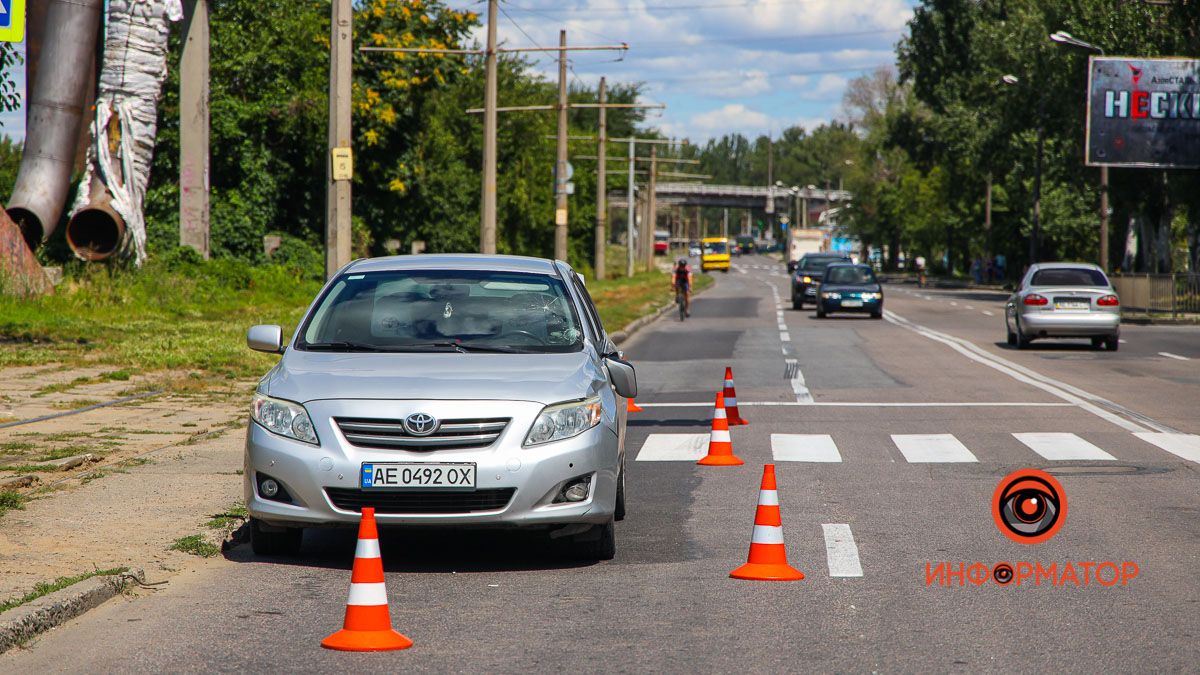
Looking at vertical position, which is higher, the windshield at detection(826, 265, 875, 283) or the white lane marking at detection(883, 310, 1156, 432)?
the windshield at detection(826, 265, 875, 283)

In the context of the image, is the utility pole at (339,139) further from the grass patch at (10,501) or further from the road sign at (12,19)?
the grass patch at (10,501)

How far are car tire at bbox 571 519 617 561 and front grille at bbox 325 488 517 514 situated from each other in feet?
2.17

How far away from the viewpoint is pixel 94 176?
29.3 m

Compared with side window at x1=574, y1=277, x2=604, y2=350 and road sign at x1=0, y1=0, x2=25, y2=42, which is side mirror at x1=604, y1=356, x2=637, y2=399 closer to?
side window at x1=574, y1=277, x2=604, y2=350

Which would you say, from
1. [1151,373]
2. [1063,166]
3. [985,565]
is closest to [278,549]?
[985,565]

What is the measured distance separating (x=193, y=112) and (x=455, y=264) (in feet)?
73.2

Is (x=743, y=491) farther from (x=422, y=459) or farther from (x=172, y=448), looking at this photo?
(x=172, y=448)

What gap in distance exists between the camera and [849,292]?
40.2 meters

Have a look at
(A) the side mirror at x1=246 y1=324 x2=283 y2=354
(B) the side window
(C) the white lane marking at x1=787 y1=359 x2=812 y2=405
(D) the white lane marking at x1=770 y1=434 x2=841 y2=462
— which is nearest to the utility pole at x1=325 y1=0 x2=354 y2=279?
(C) the white lane marking at x1=787 y1=359 x2=812 y2=405

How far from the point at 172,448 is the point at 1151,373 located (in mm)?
15262

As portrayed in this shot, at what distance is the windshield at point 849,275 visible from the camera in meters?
40.8

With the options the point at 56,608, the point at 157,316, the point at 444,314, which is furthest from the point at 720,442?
the point at 157,316

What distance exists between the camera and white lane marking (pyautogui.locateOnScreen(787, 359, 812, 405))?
1781cm

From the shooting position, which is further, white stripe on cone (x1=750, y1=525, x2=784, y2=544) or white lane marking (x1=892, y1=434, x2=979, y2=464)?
white lane marking (x1=892, y1=434, x2=979, y2=464)
